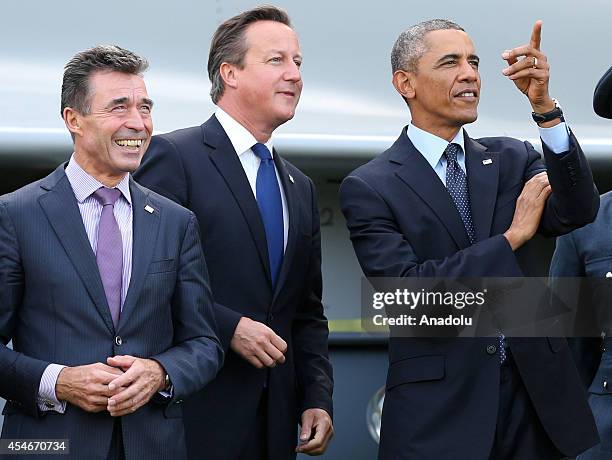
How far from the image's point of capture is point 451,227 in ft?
9.15

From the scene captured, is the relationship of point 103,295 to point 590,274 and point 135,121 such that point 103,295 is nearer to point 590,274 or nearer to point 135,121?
point 135,121

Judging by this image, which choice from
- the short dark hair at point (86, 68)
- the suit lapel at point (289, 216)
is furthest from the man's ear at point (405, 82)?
the short dark hair at point (86, 68)

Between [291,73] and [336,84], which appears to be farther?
[336,84]

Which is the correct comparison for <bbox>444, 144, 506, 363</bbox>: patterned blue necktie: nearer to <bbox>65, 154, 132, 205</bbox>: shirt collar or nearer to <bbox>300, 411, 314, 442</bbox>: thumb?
<bbox>300, 411, 314, 442</bbox>: thumb

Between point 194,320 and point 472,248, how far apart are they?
0.60 meters

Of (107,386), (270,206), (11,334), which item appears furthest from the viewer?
(270,206)

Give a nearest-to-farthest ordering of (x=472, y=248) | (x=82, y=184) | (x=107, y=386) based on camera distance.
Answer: (x=107, y=386), (x=82, y=184), (x=472, y=248)

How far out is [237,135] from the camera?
10.2ft

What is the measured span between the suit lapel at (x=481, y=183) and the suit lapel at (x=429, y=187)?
4cm

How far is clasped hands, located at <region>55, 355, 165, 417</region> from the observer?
7.72 ft

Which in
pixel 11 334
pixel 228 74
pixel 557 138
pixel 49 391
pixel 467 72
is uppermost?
pixel 228 74

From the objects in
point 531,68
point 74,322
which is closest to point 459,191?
point 531,68

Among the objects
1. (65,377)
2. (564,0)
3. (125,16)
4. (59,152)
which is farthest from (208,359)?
(564,0)

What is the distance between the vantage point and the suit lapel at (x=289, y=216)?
299 centimetres
